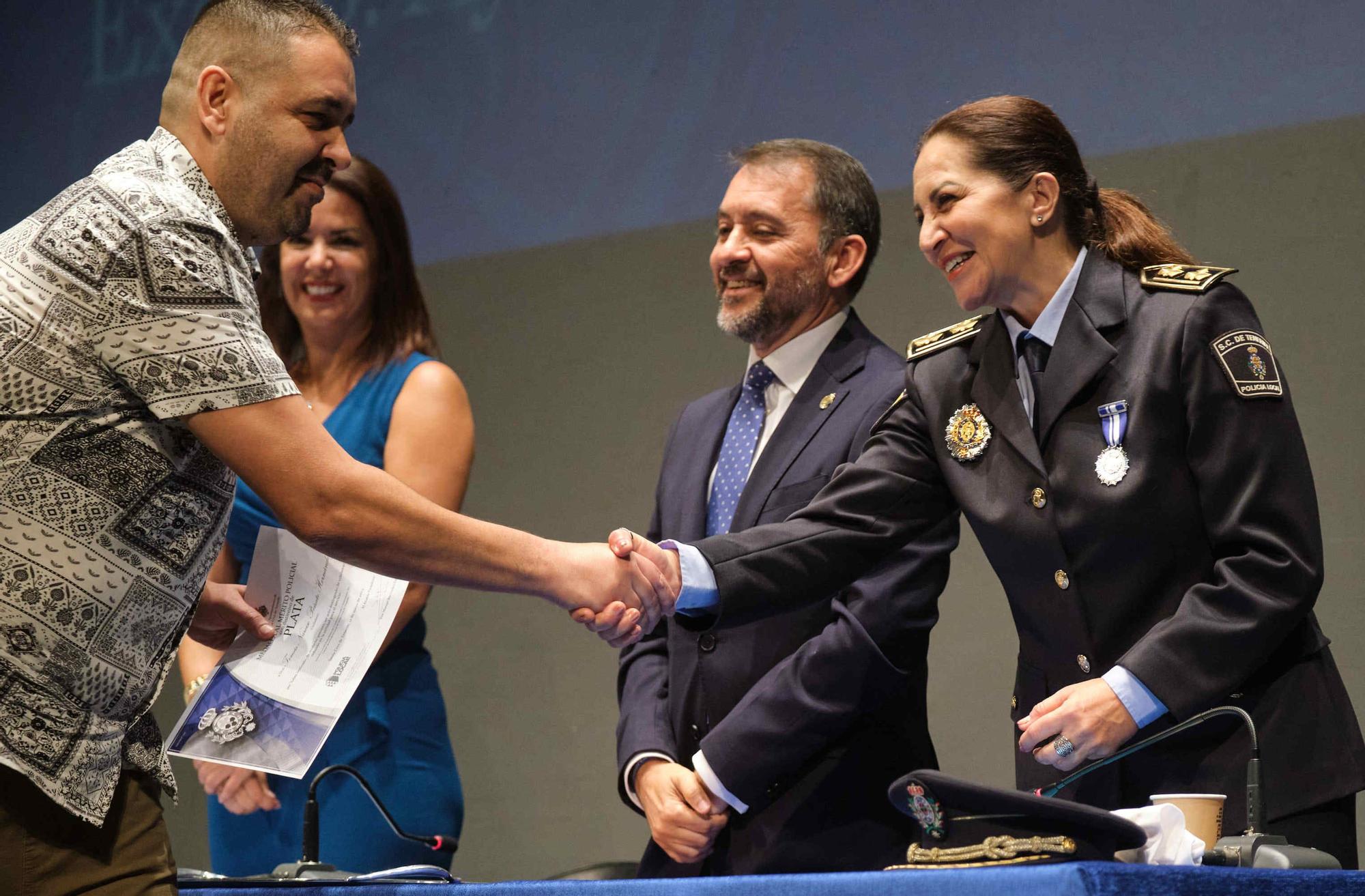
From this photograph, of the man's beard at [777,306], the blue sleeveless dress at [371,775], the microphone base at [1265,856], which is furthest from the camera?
the man's beard at [777,306]

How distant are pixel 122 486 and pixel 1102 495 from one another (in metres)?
1.11

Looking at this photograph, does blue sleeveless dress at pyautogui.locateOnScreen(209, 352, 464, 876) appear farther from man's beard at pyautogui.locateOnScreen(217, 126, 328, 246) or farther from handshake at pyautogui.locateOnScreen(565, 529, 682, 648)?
man's beard at pyautogui.locateOnScreen(217, 126, 328, 246)

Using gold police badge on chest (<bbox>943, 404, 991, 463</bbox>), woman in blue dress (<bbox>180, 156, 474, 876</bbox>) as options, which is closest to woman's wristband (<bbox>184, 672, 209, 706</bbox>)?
woman in blue dress (<bbox>180, 156, 474, 876</bbox>)


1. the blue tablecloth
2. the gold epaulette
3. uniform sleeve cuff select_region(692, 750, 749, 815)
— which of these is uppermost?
the gold epaulette

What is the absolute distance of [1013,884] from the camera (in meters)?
1.05

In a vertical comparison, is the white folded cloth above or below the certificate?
below

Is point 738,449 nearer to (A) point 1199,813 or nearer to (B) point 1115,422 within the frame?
(B) point 1115,422

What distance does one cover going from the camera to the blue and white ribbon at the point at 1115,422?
1.76m

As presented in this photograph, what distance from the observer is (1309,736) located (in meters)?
1.60

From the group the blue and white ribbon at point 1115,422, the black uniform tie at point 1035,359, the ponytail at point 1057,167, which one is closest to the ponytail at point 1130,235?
the ponytail at point 1057,167

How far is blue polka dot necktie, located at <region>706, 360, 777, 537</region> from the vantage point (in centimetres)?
230

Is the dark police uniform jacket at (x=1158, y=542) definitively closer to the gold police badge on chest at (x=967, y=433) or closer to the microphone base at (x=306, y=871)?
the gold police badge on chest at (x=967, y=433)

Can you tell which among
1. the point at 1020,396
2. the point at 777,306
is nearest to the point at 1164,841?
the point at 1020,396

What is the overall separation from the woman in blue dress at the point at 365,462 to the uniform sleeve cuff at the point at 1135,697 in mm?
1181
